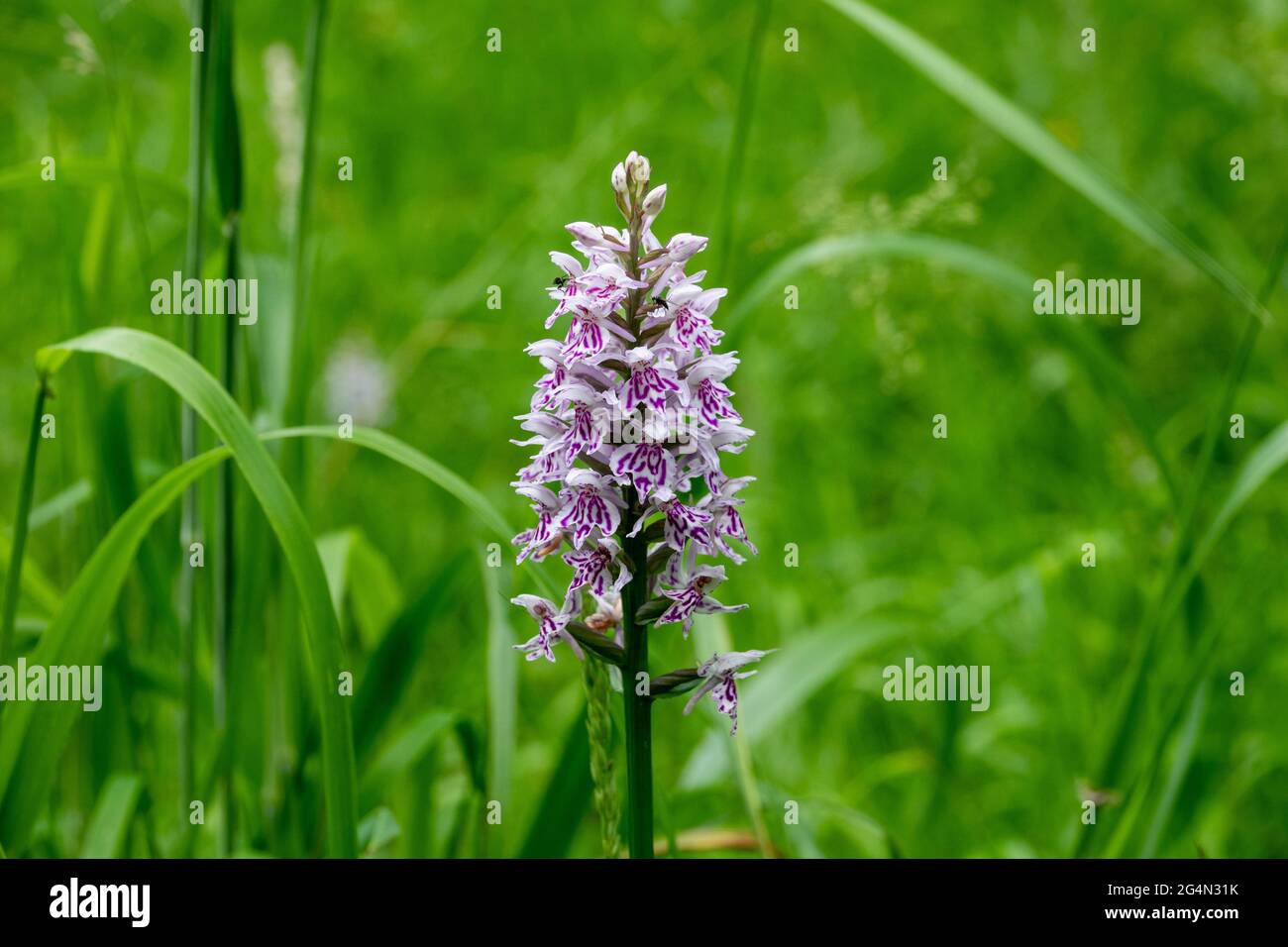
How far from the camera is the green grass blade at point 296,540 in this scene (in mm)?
1968

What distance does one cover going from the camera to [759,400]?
542 centimetres

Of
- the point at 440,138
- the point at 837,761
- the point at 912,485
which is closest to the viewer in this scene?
the point at 837,761

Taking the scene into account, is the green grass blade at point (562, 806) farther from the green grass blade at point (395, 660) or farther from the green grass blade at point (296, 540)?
the green grass blade at point (296, 540)

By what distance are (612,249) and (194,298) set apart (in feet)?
4.13

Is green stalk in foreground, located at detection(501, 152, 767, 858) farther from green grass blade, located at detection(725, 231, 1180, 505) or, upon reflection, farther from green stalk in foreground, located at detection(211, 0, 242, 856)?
green stalk in foreground, located at detection(211, 0, 242, 856)

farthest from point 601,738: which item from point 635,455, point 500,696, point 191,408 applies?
point 191,408

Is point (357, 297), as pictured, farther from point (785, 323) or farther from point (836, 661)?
point (836, 661)

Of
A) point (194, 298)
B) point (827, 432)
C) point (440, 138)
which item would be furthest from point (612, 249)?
point (440, 138)

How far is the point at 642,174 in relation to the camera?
181 centimetres

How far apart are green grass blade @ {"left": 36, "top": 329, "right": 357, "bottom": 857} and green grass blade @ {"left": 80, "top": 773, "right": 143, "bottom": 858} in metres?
0.75

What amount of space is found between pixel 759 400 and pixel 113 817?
3470 mm

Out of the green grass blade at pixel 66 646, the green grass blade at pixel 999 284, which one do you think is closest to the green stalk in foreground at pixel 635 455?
the green grass blade at pixel 66 646

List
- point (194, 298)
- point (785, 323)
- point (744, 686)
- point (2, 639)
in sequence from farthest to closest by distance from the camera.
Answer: point (785, 323)
point (744, 686)
point (194, 298)
point (2, 639)

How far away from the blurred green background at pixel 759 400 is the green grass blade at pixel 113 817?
22 mm
